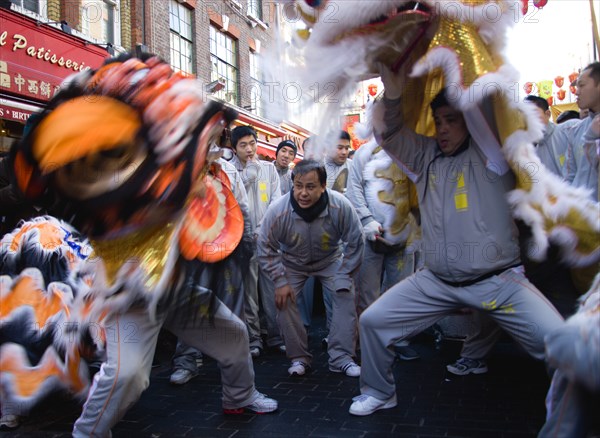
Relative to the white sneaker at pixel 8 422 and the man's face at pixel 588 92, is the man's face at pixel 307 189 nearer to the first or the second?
the man's face at pixel 588 92

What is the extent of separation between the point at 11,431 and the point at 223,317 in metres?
1.39

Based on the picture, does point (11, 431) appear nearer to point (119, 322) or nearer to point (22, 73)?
point (119, 322)

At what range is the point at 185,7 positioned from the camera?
13289 mm

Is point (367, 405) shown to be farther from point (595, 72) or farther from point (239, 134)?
point (239, 134)

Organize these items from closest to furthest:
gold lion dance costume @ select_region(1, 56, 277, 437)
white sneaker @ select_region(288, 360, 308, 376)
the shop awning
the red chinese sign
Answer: gold lion dance costume @ select_region(1, 56, 277, 437) < white sneaker @ select_region(288, 360, 308, 376) < the shop awning < the red chinese sign

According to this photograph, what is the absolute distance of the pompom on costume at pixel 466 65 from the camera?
2477 millimetres

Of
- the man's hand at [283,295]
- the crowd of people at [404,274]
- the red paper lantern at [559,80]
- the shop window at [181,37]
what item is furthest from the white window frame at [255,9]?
the man's hand at [283,295]

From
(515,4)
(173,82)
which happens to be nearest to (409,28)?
(515,4)

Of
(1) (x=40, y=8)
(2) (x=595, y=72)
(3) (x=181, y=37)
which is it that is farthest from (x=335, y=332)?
(3) (x=181, y=37)

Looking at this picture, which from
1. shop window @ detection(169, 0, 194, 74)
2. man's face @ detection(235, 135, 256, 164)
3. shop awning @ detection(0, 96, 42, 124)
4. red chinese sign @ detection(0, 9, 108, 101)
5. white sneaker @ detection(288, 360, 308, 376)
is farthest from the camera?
shop window @ detection(169, 0, 194, 74)

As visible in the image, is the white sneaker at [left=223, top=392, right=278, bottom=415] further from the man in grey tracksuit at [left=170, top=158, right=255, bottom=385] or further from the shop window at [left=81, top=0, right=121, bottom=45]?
the shop window at [left=81, top=0, right=121, bottom=45]

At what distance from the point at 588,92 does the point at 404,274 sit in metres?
1.91

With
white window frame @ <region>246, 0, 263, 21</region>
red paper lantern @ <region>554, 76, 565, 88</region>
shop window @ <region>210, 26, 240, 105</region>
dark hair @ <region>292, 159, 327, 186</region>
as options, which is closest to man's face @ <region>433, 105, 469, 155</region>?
dark hair @ <region>292, 159, 327, 186</region>

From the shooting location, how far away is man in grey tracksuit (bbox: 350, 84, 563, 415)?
2.85 m
